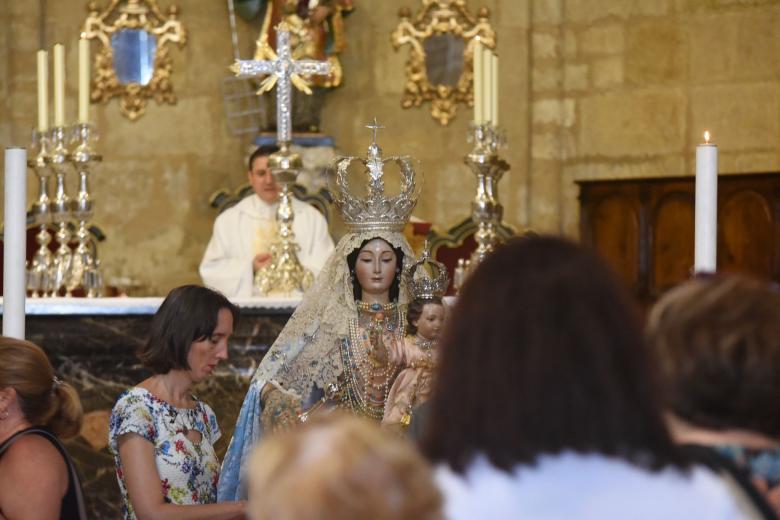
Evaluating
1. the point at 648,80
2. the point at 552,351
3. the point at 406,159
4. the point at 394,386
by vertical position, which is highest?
the point at 648,80

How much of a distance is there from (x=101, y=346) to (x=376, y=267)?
5.07 feet

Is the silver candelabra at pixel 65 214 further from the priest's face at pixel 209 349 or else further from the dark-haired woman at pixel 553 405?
the dark-haired woman at pixel 553 405

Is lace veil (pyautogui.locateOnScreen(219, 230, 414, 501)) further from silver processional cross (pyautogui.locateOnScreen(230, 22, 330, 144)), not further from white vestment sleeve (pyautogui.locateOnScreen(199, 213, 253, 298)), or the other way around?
white vestment sleeve (pyautogui.locateOnScreen(199, 213, 253, 298))

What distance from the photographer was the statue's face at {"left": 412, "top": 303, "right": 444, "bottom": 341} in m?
4.31

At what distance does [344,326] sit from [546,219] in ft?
20.2

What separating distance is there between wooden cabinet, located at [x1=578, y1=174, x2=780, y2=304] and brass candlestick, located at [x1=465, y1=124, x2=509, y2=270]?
3.19 m

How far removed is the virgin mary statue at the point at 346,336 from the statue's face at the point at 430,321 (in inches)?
3.6

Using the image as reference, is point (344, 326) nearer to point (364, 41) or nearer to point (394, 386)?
point (394, 386)

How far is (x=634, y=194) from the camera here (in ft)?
32.7

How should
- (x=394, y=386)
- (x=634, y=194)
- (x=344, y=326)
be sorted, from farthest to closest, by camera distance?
1. (x=634, y=194)
2. (x=344, y=326)
3. (x=394, y=386)

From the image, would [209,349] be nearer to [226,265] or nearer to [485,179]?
[485,179]

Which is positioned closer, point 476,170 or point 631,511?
point 631,511

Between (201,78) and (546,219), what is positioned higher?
(201,78)

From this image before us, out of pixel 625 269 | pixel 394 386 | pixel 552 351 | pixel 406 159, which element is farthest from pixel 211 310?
pixel 625 269
